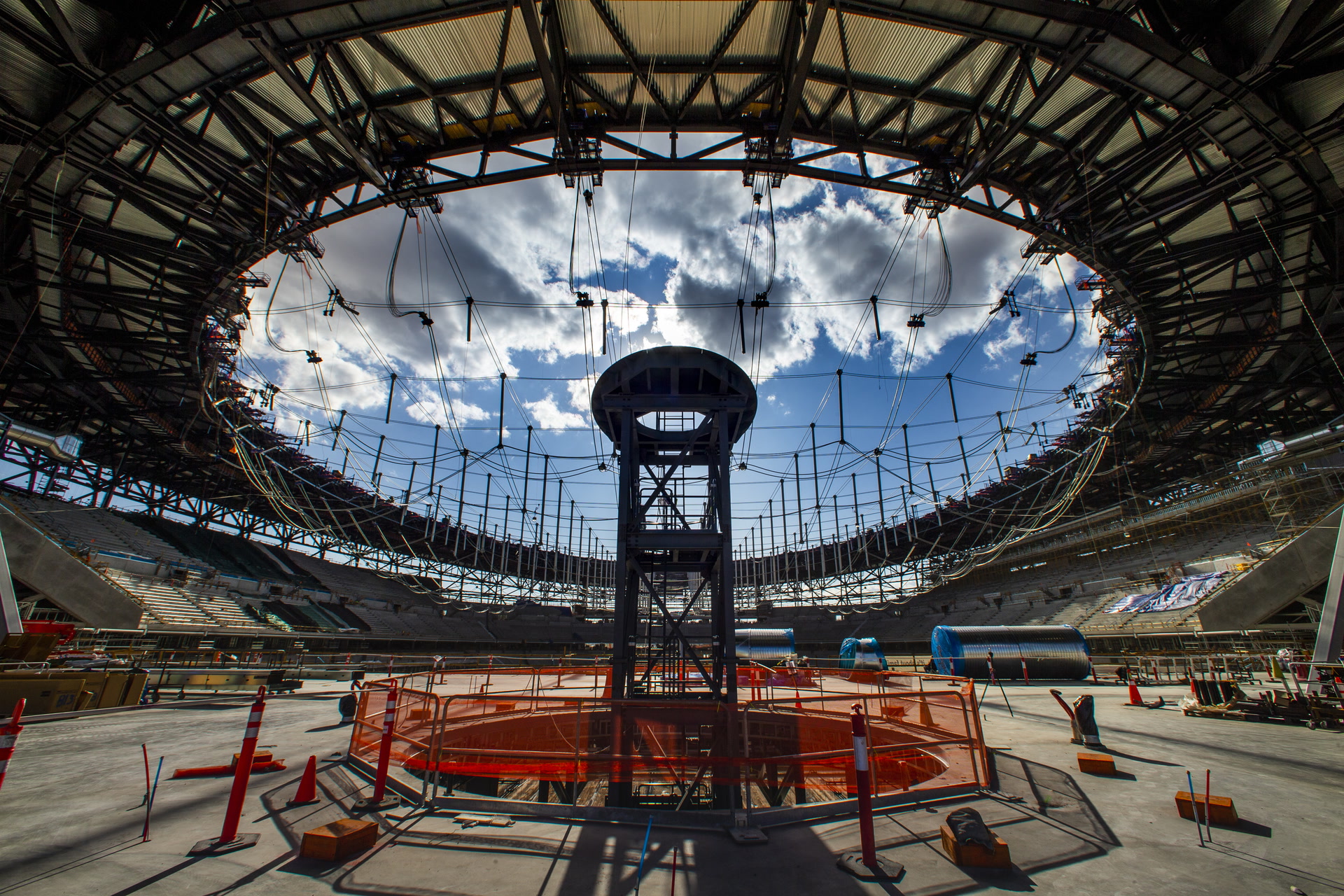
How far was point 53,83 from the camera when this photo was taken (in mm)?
10797

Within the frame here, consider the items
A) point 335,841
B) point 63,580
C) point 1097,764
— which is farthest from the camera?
point 63,580

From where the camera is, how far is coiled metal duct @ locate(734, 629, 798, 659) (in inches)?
1261

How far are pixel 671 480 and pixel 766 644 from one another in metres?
21.4

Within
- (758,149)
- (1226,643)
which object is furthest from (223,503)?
(1226,643)

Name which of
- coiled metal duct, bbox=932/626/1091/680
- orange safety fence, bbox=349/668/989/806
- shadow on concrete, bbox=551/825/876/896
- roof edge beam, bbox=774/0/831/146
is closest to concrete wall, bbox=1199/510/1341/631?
coiled metal duct, bbox=932/626/1091/680

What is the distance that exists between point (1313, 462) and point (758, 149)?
1329 inches

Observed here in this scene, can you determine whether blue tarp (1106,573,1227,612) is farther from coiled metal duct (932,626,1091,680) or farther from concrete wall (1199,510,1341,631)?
coiled metal duct (932,626,1091,680)

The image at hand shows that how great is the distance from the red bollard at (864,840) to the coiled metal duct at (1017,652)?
67.9ft

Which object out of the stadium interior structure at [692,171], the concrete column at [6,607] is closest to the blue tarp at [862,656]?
the stadium interior structure at [692,171]

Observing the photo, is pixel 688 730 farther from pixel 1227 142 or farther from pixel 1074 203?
pixel 1227 142

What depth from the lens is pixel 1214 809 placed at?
524 cm

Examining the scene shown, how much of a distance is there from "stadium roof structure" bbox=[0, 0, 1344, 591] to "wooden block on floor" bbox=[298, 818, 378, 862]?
10.2 m

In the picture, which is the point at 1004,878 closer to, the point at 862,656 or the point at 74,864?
the point at 74,864

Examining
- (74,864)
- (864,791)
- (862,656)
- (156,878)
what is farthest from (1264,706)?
(74,864)
